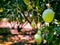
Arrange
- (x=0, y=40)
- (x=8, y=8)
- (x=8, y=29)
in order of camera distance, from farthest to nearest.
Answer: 1. (x=8, y=29)
2. (x=0, y=40)
3. (x=8, y=8)

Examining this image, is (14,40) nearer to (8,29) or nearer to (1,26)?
(8,29)

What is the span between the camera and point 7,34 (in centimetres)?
548

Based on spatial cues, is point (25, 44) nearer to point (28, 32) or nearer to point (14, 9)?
point (28, 32)

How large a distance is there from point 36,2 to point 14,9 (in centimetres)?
62

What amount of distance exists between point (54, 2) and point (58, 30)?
0.38 metres

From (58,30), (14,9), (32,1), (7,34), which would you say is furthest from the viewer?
(7,34)

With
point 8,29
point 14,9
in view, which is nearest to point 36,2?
point 14,9

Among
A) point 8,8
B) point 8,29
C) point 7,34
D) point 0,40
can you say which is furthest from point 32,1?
point 8,29

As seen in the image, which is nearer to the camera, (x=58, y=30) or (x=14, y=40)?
(x=58, y=30)

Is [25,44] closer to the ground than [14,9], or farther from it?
closer to the ground

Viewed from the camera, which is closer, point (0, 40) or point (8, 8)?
point (8, 8)

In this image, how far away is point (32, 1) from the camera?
4.36ft

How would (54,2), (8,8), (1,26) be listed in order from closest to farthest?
(54,2), (8,8), (1,26)

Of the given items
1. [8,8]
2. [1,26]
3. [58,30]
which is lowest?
[1,26]
